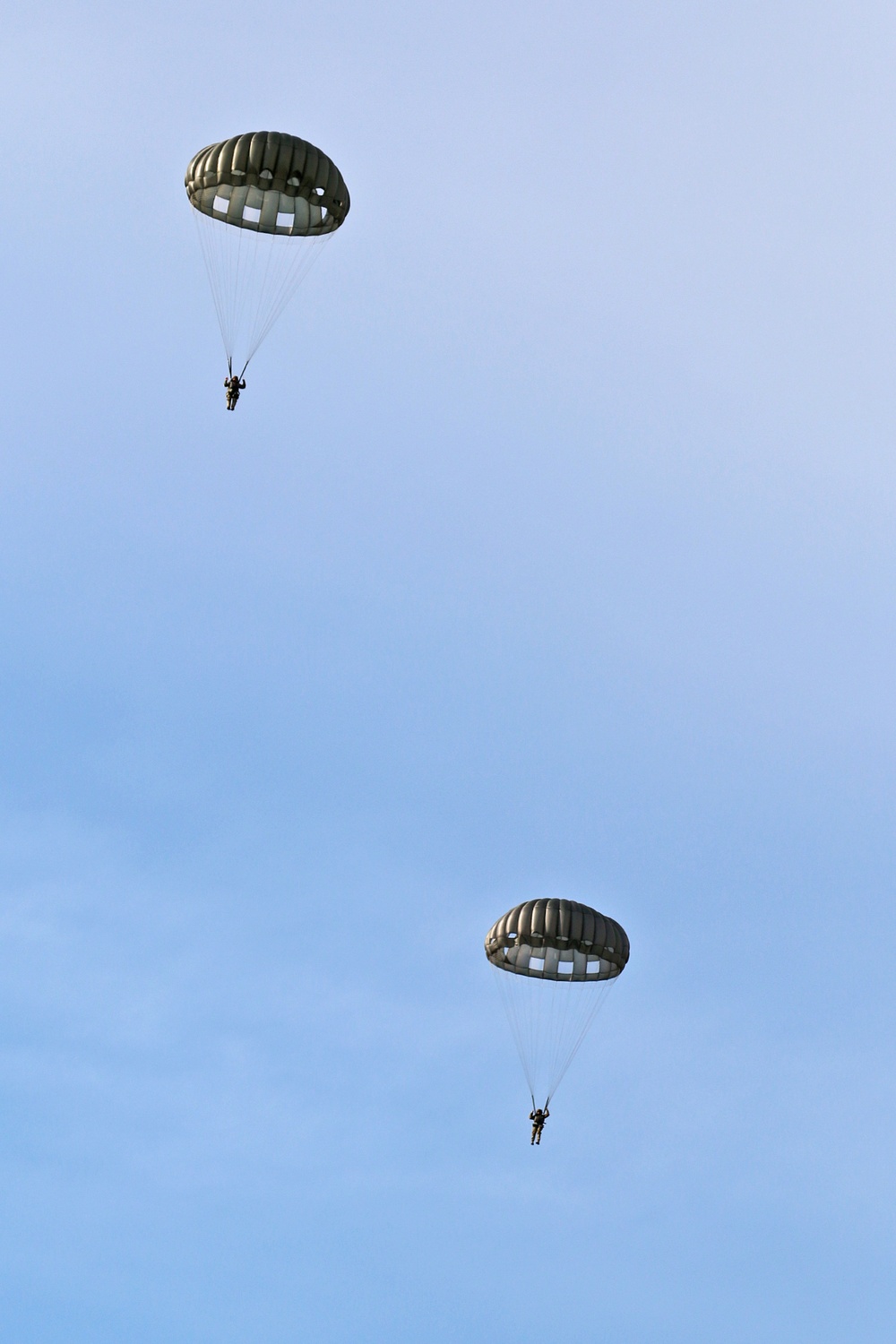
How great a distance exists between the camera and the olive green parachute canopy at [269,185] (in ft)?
Result: 214

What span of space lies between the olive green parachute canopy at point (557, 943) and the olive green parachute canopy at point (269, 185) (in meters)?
18.3

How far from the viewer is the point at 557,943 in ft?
231

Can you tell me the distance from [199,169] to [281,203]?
2.15 m

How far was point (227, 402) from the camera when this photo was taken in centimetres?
6756

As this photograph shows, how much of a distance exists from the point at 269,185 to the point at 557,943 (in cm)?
2059

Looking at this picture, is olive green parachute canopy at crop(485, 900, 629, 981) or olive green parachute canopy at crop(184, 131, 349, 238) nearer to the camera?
olive green parachute canopy at crop(184, 131, 349, 238)

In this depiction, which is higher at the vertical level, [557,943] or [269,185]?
[269,185]

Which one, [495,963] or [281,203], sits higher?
[281,203]

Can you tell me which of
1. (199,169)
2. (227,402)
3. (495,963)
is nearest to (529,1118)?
(495,963)

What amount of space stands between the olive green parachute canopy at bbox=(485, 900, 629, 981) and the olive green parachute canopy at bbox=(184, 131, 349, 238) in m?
18.3

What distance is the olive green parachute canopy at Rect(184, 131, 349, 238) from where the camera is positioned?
65.2 metres

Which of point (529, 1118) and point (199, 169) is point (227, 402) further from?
point (529, 1118)

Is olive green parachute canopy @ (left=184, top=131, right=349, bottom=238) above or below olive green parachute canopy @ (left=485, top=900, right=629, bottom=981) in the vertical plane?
above

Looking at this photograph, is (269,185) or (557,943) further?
(557,943)
